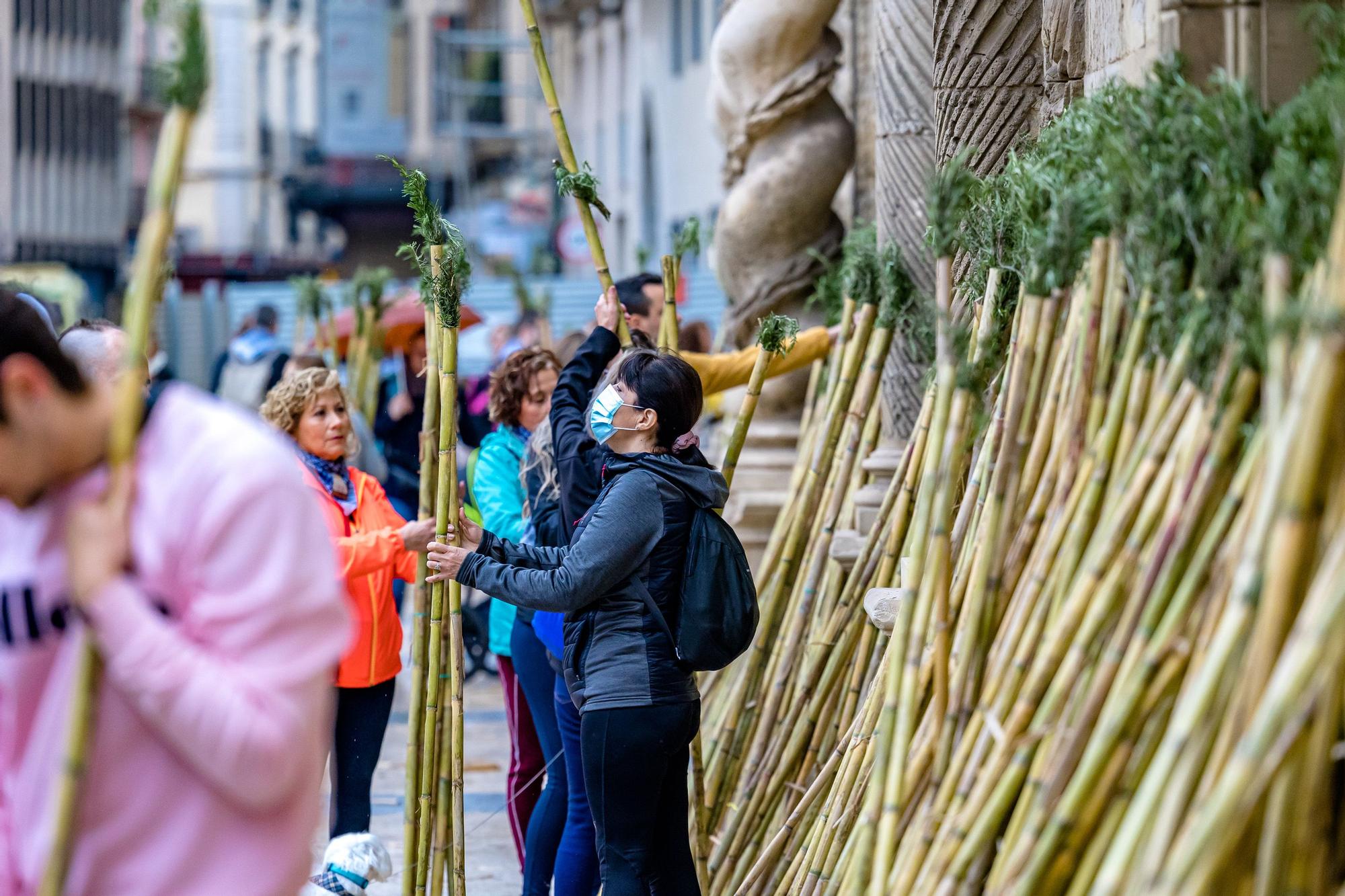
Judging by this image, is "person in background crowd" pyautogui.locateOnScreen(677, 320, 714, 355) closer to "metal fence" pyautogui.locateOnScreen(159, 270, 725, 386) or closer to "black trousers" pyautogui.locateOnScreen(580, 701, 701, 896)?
"black trousers" pyautogui.locateOnScreen(580, 701, 701, 896)

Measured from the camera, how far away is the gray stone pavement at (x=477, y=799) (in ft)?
17.2

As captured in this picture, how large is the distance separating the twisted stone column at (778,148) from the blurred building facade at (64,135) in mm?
29494

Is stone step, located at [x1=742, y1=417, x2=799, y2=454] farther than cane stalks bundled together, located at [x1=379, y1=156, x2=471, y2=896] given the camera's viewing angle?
Yes

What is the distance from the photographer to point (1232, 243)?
2338mm

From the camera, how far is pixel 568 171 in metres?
3.93

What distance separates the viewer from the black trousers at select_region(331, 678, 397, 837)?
4.32 m

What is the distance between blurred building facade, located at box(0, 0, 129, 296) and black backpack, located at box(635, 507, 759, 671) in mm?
31983

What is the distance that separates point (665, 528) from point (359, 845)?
3.07ft

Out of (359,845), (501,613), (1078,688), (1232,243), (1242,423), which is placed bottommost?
(359,845)

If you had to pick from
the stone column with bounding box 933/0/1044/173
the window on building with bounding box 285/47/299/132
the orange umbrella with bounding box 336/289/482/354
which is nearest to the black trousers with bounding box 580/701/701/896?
the stone column with bounding box 933/0/1044/173

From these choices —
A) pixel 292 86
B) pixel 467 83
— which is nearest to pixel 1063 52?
pixel 467 83

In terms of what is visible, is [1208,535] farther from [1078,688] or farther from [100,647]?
[100,647]

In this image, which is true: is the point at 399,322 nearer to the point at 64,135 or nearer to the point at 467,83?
the point at 64,135

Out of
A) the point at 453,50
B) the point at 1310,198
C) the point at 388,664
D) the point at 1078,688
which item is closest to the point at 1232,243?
the point at 1310,198
